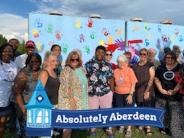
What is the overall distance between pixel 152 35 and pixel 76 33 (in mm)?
2408

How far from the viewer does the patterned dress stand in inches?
260

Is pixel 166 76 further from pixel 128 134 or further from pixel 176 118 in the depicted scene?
pixel 128 134

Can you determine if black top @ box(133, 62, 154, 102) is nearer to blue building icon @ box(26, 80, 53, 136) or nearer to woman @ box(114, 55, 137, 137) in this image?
woman @ box(114, 55, 137, 137)

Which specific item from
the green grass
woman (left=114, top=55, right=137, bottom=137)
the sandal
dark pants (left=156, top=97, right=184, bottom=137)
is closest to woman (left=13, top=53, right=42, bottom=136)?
the green grass

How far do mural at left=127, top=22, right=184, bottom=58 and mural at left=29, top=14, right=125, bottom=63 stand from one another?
27 cm

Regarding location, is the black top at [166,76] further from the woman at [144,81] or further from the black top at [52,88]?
the black top at [52,88]

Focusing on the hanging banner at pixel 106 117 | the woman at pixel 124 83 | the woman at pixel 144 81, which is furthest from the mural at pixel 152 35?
the hanging banner at pixel 106 117

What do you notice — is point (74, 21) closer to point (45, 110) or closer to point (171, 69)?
point (171, 69)

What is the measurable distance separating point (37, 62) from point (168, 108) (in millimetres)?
3267

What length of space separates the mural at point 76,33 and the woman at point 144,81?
2.67 metres

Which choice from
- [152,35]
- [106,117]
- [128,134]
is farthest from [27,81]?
[152,35]

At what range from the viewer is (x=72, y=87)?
667 cm

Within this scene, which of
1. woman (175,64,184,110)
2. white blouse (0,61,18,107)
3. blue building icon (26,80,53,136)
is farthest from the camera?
woman (175,64,184,110)

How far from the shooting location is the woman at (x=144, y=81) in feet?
27.7
